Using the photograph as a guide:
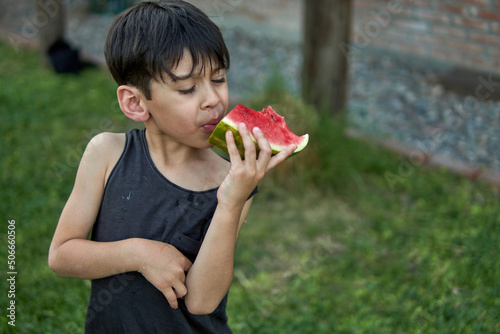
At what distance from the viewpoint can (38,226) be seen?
4.12 m

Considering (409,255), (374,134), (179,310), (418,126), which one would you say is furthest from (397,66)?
(179,310)

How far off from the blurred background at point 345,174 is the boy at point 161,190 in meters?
1.42

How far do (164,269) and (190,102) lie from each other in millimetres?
521

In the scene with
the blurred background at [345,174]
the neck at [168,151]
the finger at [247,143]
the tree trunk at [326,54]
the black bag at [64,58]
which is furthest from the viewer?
the black bag at [64,58]

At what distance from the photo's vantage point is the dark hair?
1668mm

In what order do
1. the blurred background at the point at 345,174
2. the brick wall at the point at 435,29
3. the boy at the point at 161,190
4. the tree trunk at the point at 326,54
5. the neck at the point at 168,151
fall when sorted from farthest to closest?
the brick wall at the point at 435,29 < the tree trunk at the point at 326,54 < the blurred background at the point at 345,174 < the neck at the point at 168,151 < the boy at the point at 161,190

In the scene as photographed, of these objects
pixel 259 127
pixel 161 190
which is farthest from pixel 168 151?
pixel 259 127

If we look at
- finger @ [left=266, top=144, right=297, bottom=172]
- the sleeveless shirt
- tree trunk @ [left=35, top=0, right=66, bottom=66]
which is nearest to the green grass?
the sleeveless shirt

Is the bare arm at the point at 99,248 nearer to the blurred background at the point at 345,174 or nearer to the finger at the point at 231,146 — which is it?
the finger at the point at 231,146

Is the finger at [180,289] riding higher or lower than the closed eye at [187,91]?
lower

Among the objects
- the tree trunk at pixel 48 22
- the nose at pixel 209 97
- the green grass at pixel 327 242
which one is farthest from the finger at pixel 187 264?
the tree trunk at pixel 48 22

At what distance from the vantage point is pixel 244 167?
1.56 meters

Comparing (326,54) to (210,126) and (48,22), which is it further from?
(48,22)

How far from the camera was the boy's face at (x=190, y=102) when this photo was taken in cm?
168
